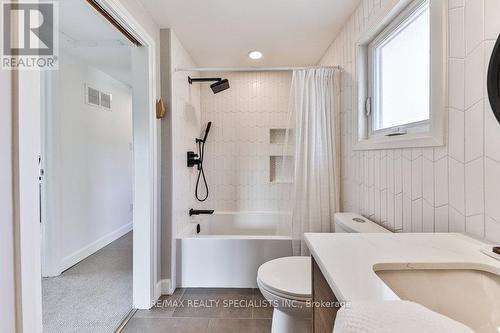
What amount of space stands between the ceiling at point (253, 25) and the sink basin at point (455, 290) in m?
1.79

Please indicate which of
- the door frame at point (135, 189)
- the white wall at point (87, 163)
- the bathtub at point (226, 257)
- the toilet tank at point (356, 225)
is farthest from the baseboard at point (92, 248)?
the toilet tank at point (356, 225)

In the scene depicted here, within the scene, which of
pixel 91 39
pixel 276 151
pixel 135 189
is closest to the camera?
pixel 135 189

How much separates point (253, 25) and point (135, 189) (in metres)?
1.63

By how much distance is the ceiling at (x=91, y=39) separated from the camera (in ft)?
6.41

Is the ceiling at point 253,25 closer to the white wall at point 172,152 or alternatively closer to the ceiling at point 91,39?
the white wall at point 172,152

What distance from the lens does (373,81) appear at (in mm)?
1779

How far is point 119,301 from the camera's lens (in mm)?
2025

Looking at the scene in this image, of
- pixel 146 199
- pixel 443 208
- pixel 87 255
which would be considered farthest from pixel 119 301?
pixel 443 208

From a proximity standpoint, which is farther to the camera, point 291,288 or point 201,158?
point 201,158

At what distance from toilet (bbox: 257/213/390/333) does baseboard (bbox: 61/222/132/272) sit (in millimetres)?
2222

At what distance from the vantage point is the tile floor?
172cm

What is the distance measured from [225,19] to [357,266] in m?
2.02

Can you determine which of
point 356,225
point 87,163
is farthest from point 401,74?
point 87,163

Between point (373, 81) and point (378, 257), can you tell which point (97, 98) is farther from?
point (378, 257)
